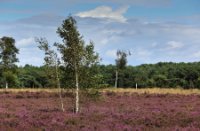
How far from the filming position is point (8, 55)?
95.1 meters

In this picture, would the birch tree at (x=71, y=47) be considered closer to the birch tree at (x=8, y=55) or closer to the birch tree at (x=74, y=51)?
the birch tree at (x=74, y=51)

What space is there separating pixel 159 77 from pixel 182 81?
6229 millimetres

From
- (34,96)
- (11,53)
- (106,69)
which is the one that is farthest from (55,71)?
(106,69)

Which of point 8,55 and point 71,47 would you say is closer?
point 71,47

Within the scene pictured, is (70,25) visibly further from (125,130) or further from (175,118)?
(125,130)

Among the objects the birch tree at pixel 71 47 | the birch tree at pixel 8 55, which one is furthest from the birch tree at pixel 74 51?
the birch tree at pixel 8 55

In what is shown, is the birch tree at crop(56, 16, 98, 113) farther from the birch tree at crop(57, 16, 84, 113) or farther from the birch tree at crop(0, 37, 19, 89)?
the birch tree at crop(0, 37, 19, 89)

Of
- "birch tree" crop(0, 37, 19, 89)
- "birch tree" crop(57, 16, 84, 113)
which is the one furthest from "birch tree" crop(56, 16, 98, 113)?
"birch tree" crop(0, 37, 19, 89)

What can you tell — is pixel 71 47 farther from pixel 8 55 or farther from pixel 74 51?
pixel 8 55

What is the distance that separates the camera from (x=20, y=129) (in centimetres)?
1950

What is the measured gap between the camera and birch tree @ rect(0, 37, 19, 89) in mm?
94062

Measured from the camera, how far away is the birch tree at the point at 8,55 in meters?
94.1

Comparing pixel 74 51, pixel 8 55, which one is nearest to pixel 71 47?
pixel 74 51

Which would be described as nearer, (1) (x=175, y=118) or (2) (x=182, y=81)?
(1) (x=175, y=118)
